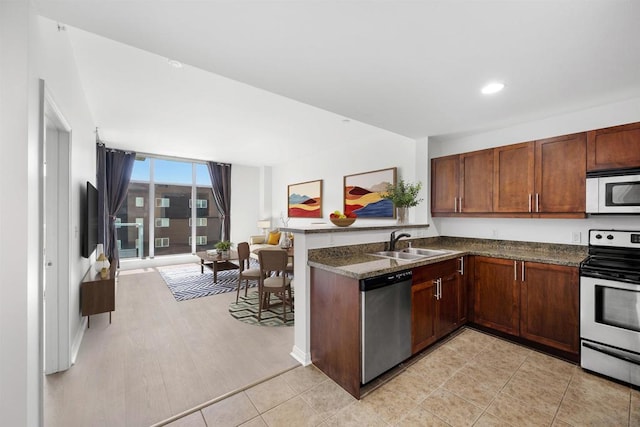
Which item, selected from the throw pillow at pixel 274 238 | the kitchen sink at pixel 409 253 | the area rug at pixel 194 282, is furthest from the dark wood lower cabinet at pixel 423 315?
the throw pillow at pixel 274 238

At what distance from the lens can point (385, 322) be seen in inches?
84.1

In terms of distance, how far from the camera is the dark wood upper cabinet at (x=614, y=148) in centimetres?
238

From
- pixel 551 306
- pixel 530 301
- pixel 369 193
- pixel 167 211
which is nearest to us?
pixel 551 306

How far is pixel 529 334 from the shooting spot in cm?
269

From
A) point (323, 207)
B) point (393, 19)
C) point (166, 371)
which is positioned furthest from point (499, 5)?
point (323, 207)

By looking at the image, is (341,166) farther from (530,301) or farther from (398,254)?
(530,301)

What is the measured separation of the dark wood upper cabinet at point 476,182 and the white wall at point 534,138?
1.06ft

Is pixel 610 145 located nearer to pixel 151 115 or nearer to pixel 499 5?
pixel 499 5

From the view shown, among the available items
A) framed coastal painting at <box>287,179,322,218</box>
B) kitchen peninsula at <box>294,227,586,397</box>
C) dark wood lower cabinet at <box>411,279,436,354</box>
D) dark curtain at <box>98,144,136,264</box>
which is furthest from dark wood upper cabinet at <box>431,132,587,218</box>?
dark curtain at <box>98,144,136,264</box>

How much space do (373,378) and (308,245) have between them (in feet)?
3.86

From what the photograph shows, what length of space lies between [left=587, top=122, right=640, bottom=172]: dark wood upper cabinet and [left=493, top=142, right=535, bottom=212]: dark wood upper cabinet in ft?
1.53

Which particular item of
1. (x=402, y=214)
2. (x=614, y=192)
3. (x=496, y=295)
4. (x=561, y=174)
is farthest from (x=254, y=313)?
(x=614, y=192)

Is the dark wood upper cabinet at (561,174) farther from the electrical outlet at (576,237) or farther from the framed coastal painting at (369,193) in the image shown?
the framed coastal painting at (369,193)

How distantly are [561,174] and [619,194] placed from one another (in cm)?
47
